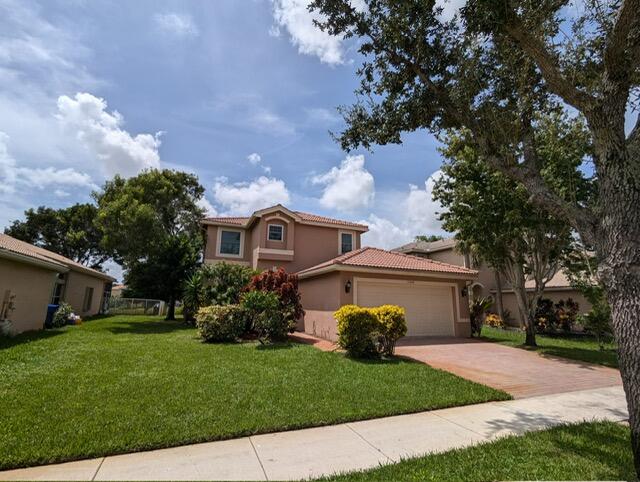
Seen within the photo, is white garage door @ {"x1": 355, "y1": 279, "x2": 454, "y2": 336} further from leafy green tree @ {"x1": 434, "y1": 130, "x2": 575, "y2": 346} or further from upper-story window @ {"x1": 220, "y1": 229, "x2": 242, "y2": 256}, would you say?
upper-story window @ {"x1": 220, "y1": 229, "x2": 242, "y2": 256}

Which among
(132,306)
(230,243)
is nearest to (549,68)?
(230,243)

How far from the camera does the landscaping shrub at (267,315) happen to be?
12.6 metres

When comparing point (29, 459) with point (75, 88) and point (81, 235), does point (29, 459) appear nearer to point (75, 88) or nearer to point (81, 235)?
point (75, 88)

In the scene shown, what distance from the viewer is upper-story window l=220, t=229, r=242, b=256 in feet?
71.8

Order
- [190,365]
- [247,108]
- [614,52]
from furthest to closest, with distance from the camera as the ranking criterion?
[247,108]
[190,365]
[614,52]

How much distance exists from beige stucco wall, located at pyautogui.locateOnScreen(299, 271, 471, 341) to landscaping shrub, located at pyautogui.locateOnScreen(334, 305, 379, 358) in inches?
142

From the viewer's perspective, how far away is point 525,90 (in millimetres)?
6609

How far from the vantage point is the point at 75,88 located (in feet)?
33.5

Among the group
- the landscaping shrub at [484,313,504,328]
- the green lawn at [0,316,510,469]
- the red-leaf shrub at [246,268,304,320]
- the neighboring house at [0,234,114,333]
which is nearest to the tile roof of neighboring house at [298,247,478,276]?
the red-leaf shrub at [246,268,304,320]

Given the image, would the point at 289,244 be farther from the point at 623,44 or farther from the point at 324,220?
the point at 623,44

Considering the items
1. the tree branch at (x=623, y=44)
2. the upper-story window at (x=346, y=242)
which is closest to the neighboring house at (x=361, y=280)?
the upper-story window at (x=346, y=242)

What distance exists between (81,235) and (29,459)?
1539 inches

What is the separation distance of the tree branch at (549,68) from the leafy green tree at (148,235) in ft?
73.0

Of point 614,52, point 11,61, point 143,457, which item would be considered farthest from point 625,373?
point 11,61
